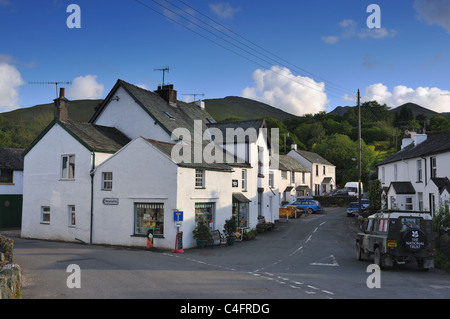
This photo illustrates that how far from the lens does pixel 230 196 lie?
2839 centimetres

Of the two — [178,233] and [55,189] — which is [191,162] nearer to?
[178,233]

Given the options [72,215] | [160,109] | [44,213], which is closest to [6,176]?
[44,213]

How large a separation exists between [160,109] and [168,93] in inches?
151

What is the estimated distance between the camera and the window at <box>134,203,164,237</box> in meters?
23.6

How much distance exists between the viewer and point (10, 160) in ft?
123

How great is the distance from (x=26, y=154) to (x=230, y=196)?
1542cm

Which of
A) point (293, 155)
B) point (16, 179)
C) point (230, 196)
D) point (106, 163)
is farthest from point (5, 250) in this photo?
point (293, 155)

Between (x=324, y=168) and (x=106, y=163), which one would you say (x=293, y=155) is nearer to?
(x=324, y=168)

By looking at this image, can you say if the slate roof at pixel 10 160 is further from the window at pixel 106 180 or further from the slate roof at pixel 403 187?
the slate roof at pixel 403 187

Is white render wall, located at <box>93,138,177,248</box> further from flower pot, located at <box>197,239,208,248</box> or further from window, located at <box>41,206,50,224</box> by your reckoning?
window, located at <box>41,206,50,224</box>

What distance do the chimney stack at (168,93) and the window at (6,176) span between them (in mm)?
15158

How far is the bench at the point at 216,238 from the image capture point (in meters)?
24.7

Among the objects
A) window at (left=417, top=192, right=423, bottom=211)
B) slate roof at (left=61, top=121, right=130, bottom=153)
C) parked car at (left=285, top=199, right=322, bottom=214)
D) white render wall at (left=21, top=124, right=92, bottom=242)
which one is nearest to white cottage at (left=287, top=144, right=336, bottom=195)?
parked car at (left=285, top=199, right=322, bottom=214)

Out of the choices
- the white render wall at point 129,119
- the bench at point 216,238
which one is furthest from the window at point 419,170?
the white render wall at point 129,119
